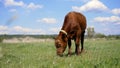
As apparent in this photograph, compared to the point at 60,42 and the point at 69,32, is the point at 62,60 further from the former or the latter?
the point at 69,32

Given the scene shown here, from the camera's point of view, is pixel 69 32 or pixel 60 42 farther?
pixel 69 32

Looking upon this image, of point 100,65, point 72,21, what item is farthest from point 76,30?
point 100,65

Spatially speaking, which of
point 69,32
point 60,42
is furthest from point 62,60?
point 69,32

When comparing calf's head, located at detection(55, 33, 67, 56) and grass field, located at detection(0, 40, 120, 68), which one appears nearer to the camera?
grass field, located at detection(0, 40, 120, 68)

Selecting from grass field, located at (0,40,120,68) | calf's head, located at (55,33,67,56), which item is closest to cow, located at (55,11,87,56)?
calf's head, located at (55,33,67,56)

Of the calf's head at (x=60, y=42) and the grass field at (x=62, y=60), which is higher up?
the calf's head at (x=60, y=42)

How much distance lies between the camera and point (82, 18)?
60.1 ft

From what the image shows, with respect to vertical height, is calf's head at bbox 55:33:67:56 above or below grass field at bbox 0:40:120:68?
above

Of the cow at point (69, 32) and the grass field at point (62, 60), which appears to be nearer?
the grass field at point (62, 60)

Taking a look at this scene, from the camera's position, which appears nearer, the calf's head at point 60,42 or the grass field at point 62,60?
the grass field at point 62,60

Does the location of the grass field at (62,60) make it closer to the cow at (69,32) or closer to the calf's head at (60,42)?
the calf's head at (60,42)

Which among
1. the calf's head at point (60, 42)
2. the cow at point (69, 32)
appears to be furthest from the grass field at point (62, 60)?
the cow at point (69, 32)

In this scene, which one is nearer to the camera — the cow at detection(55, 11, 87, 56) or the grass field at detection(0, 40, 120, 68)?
the grass field at detection(0, 40, 120, 68)

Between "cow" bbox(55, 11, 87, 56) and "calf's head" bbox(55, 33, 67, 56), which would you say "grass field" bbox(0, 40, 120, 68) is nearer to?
"calf's head" bbox(55, 33, 67, 56)
